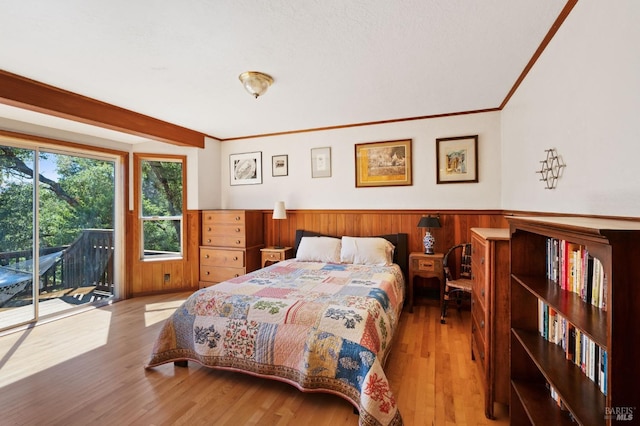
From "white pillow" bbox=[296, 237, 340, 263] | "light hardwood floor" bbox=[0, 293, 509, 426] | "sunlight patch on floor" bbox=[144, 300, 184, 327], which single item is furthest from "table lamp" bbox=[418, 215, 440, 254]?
"sunlight patch on floor" bbox=[144, 300, 184, 327]

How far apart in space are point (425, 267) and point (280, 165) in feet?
8.36

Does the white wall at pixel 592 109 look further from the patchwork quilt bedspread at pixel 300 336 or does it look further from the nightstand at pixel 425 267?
the patchwork quilt bedspread at pixel 300 336

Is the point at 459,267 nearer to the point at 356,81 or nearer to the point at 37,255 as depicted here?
the point at 356,81

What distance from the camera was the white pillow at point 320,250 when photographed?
3.68 m

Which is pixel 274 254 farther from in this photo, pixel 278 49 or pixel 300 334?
pixel 278 49

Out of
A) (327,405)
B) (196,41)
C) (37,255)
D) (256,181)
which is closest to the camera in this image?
(327,405)

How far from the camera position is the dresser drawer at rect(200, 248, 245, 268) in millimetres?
4145

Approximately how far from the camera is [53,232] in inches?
138

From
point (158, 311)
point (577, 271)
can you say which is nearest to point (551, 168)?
point (577, 271)

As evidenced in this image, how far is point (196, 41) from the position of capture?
6.42 ft

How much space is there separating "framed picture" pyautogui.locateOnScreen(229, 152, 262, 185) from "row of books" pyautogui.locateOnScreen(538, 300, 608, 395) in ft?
12.9

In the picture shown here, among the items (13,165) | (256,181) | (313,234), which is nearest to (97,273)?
(13,165)

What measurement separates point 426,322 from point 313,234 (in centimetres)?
188

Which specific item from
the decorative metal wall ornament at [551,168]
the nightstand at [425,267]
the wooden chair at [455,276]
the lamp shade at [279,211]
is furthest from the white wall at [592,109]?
the lamp shade at [279,211]
